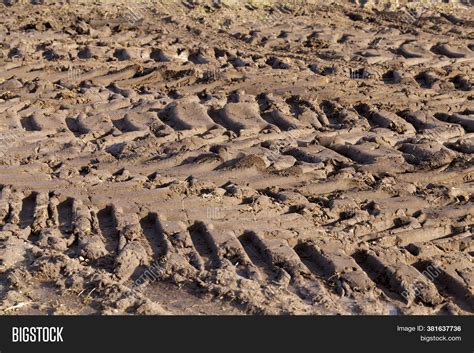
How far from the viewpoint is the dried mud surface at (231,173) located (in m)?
4.62

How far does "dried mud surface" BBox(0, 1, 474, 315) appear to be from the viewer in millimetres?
4617

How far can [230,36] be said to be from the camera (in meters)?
10.9

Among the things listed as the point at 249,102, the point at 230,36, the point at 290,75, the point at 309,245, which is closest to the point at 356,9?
the point at 230,36

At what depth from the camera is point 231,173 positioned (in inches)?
241

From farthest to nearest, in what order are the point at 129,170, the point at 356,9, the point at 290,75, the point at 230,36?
the point at 356,9
the point at 230,36
the point at 290,75
the point at 129,170

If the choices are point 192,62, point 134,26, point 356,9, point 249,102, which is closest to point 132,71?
point 192,62

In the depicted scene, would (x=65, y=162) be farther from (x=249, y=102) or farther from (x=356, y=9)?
(x=356, y=9)

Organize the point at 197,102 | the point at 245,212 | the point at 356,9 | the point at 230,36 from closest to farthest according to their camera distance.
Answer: the point at 245,212 → the point at 197,102 → the point at 230,36 → the point at 356,9

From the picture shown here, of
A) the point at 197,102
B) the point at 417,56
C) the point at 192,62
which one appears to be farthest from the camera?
the point at 417,56

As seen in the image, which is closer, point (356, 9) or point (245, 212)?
point (245, 212)

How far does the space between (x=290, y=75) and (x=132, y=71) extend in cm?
184

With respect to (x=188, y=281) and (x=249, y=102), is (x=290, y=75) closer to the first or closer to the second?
(x=249, y=102)

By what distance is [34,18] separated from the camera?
11031 millimetres

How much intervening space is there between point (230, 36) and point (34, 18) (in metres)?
2.86
